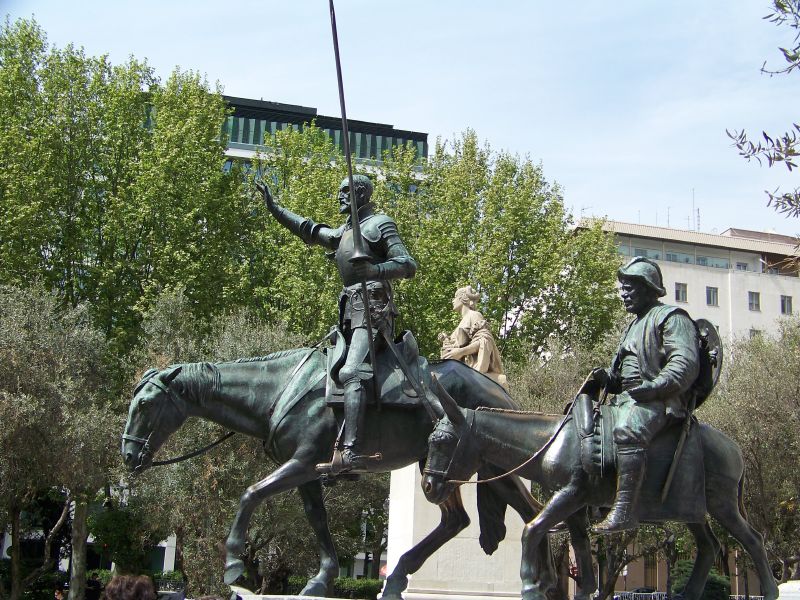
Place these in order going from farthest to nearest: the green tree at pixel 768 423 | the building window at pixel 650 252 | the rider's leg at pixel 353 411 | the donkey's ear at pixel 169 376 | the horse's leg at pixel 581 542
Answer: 1. the building window at pixel 650 252
2. the green tree at pixel 768 423
3. the donkey's ear at pixel 169 376
4. the rider's leg at pixel 353 411
5. the horse's leg at pixel 581 542

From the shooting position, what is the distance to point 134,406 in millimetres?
10508

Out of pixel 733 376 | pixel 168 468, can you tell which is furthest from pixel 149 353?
pixel 733 376

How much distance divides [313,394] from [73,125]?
97.6ft

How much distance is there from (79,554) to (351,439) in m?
24.8

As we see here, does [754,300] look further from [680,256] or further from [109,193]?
[109,193]

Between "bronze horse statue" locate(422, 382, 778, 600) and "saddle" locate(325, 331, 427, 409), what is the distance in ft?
4.03

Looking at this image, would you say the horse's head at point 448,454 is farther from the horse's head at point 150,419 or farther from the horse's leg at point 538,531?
the horse's head at point 150,419

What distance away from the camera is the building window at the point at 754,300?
239ft

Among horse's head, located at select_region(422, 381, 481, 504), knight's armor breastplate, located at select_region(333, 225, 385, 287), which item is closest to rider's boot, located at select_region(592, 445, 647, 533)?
horse's head, located at select_region(422, 381, 481, 504)

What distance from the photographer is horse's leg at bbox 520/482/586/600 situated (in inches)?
342

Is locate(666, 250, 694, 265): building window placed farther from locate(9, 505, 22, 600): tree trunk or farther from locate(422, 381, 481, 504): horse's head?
locate(422, 381, 481, 504): horse's head

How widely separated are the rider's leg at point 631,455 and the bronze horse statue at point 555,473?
28 centimetres

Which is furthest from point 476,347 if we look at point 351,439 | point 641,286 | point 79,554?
point 79,554

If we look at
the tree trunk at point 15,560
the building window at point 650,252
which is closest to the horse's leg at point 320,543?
the tree trunk at point 15,560
